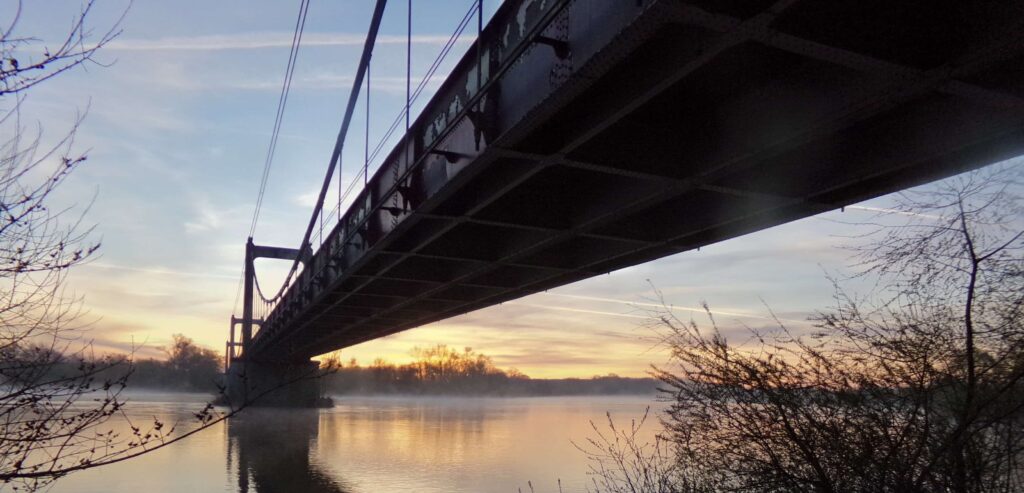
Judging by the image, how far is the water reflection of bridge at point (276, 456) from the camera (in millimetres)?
21766

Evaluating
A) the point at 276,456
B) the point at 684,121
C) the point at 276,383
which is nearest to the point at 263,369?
the point at 276,383

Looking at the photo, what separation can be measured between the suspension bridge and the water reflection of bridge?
10895mm

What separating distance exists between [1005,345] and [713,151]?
3.36 meters

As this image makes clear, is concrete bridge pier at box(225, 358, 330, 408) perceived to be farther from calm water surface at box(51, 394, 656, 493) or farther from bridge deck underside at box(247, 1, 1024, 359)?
bridge deck underside at box(247, 1, 1024, 359)

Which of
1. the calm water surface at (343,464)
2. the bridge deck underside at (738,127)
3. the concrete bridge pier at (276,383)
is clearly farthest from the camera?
the concrete bridge pier at (276,383)

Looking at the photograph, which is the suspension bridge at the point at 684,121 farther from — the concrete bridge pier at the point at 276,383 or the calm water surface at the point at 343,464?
the concrete bridge pier at the point at 276,383

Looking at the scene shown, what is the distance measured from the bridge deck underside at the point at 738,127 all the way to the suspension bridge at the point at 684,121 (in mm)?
19

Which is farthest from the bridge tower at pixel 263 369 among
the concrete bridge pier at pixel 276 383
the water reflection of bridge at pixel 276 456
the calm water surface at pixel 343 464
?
the calm water surface at pixel 343 464

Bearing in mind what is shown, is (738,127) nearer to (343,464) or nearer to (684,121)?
(684,121)

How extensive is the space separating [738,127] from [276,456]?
2621 centimetres

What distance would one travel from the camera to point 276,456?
28.6m

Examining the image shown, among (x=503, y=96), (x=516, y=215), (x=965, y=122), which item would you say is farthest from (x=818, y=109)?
(x=516, y=215)

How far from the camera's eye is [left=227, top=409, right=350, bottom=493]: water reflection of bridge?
21.8 metres

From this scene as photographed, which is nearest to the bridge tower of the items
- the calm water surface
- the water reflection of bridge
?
the water reflection of bridge
